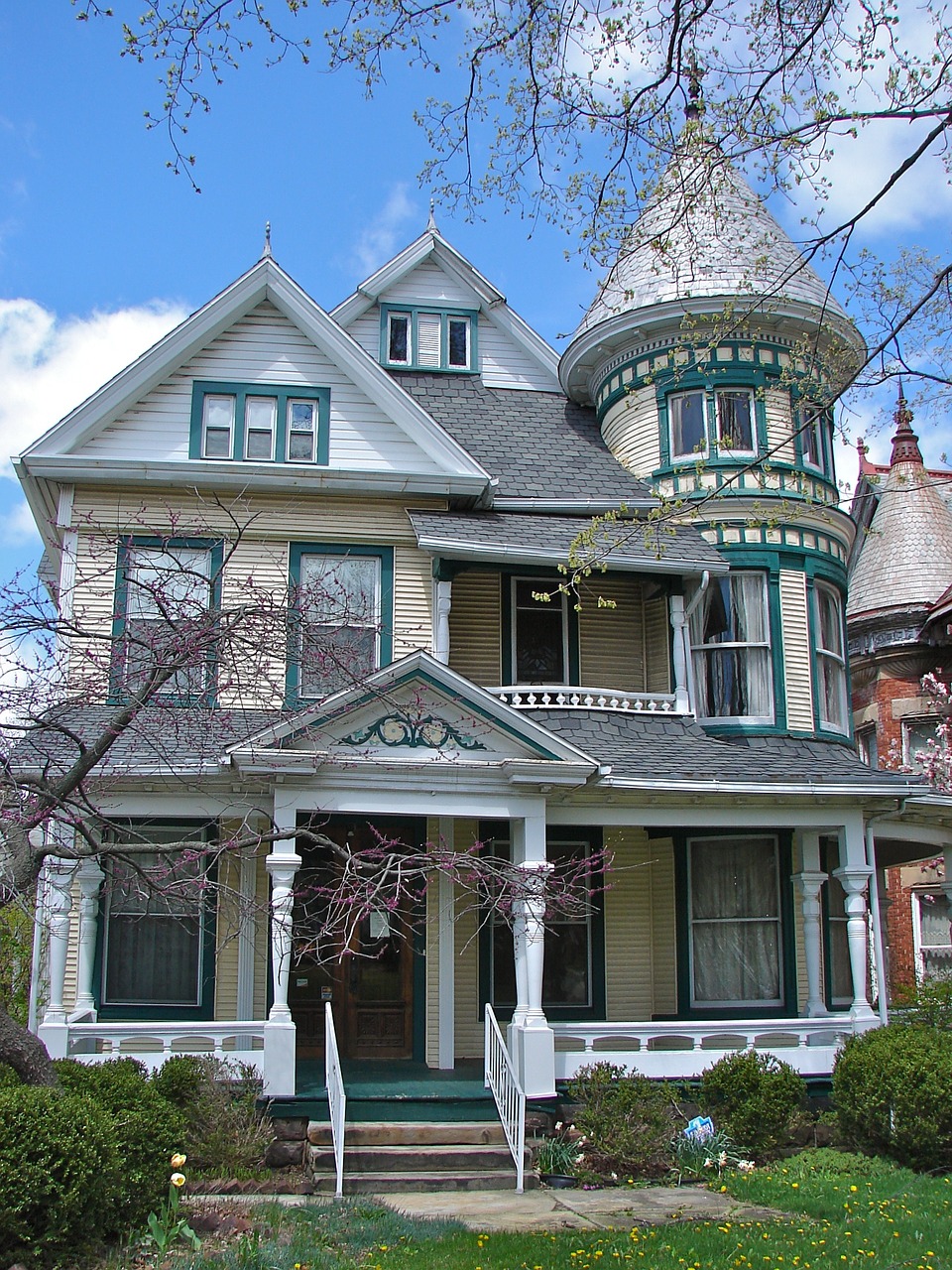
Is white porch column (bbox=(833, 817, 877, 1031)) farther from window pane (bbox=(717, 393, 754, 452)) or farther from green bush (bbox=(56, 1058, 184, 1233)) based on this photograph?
green bush (bbox=(56, 1058, 184, 1233))

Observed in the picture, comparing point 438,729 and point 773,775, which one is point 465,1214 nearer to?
point 438,729

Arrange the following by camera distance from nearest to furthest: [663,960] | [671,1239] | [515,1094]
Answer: [671,1239] → [515,1094] → [663,960]

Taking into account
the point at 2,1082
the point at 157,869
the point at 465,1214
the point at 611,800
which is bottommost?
the point at 465,1214

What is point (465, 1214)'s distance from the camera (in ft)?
33.8

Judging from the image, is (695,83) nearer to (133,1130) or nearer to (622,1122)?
(133,1130)

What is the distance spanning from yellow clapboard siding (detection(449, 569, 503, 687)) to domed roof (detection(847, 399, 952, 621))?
1213cm

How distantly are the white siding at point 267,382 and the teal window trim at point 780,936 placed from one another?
5.83 m

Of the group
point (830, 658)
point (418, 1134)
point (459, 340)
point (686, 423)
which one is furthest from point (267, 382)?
point (418, 1134)

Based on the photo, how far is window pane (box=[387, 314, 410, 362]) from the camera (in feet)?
65.0

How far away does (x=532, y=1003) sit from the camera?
42.2 feet

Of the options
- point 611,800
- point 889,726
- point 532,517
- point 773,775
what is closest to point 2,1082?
point 611,800

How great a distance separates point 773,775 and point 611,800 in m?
1.85

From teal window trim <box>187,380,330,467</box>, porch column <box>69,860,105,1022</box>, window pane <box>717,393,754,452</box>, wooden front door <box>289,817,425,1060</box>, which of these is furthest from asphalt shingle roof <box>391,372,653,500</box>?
porch column <box>69,860,105,1022</box>

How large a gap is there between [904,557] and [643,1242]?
68.1 ft
